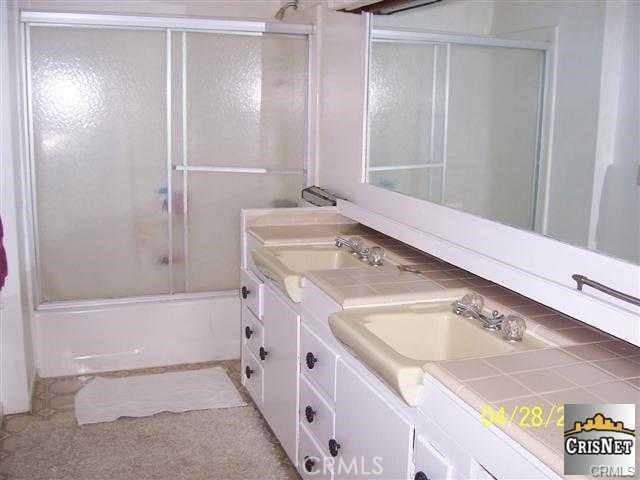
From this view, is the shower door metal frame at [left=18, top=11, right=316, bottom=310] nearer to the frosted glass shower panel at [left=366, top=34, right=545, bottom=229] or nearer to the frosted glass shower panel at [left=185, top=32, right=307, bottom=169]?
the frosted glass shower panel at [left=185, top=32, right=307, bottom=169]

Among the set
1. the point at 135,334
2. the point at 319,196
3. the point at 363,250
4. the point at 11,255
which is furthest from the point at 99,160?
the point at 363,250

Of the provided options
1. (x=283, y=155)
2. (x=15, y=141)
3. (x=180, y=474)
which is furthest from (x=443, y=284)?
(x=15, y=141)

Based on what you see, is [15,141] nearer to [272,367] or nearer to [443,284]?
[272,367]

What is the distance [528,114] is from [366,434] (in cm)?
92

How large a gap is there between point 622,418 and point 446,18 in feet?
4.64

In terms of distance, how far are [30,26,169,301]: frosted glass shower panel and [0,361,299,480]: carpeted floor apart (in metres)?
0.68

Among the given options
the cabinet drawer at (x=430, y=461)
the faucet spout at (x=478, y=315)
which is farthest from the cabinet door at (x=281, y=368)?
the cabinet drawer at (x=430, y=461)

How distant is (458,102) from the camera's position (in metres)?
2.10

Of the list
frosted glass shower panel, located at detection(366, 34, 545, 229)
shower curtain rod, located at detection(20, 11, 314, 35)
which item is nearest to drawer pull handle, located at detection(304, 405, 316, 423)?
frosted glass shower panel, located at detection(366, 34, 545, 229)

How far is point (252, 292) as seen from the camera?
2.73 metres

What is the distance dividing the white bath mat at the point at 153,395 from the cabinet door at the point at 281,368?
1.49 ft

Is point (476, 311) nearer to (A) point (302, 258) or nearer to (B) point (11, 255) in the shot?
(A) point (302, 258)

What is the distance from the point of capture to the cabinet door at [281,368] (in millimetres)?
2291

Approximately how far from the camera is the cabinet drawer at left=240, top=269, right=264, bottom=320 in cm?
262
